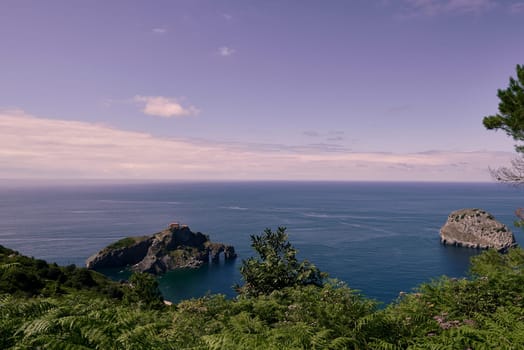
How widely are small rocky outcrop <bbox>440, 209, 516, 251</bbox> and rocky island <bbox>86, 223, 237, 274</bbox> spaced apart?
241ft

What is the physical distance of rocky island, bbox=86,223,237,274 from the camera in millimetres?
87438

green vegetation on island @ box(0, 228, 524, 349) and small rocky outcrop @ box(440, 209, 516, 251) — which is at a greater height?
green vegetation on island @ box(0, 228, 524, 349)

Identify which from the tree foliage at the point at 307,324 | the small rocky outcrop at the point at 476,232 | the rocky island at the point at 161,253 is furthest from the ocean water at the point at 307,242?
the tree foliage at the point at 307,324

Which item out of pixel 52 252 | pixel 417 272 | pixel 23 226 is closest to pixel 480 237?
pixel 417 272

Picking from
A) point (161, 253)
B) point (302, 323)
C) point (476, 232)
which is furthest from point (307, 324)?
point (476, 232)

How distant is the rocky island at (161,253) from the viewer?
8744 cm

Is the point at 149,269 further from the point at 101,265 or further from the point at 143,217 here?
the point at 143,217

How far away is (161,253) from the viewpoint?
90812 mm

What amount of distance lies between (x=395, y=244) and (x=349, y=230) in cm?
2499

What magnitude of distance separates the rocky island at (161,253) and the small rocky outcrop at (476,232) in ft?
241

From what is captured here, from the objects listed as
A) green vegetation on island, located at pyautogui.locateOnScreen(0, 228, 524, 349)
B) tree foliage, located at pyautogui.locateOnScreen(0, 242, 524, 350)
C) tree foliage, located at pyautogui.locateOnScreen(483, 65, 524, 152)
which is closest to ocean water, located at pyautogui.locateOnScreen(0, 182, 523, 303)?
tree foliage, located at pyautogui.locateOnScreen(483, 65, 524, 152)

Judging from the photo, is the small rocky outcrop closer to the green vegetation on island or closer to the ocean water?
the ocean water

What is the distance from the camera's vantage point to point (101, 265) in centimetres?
8694

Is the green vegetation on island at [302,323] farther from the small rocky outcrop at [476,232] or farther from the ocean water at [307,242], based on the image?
the small rocky outcrop at [476,232]
